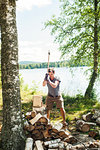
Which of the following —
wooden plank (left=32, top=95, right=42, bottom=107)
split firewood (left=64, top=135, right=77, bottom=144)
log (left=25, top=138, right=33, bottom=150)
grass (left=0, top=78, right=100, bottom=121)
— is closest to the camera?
log (left=25, top=138, right=33, bottom=150)

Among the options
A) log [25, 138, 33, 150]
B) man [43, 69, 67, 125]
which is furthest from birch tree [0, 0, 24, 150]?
man [43, 69, 67, 125]

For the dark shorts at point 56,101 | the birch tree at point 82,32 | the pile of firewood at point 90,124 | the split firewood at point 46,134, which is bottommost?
the pile of firewood at point 90,124

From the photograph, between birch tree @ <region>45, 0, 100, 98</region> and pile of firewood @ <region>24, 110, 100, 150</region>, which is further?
birch tree @ <region>45, 0, 100, 98</region>

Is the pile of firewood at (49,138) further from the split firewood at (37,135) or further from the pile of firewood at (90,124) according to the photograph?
the pile of firewood at (90,124)

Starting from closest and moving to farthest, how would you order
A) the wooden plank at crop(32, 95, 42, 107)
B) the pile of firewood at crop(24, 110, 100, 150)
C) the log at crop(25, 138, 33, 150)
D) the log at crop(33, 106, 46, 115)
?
the log at crop(25, 138, 33, 150), the pile of firewood at crop(24, 110, 100, 150), the log at crop(33, 106, 46, 115), the wooden plank at crop(32, 95, 42, 107)

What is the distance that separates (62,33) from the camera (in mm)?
8727

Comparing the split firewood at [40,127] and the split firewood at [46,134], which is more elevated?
the split firewood at [40,127]

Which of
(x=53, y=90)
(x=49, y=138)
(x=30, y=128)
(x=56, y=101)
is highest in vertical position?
(x=53, y=90)

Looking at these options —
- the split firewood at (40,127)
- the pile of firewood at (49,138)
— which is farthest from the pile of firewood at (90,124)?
the split firewood at (40,127)

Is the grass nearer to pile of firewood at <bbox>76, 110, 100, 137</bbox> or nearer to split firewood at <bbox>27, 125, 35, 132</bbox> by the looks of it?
pile of firewood at <bbox>76, 110, 100, 137</bbox>

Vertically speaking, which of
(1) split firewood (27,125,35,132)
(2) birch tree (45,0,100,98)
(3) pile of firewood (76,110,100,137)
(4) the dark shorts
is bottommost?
(3) pile of firewood (76,110,100,137)

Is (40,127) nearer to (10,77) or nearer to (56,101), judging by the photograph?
(56,101)

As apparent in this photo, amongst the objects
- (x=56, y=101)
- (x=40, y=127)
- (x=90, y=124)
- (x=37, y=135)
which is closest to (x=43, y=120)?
(x=40, y=127)

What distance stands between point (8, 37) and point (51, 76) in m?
1.82
